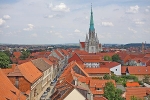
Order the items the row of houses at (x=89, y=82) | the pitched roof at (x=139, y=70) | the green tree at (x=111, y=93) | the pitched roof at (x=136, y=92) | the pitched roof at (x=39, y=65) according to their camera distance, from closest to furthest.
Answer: the row of houses at (x=89, y=82), the green tree at (x=111, y=93), the pitched roof at (x=136, y=92), the pitched roof at (x=39, y=65), the pitched roof at (x=139, y=70)

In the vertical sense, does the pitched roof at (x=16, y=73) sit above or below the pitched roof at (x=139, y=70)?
above

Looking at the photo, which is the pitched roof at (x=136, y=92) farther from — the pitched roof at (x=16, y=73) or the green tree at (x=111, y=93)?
the pitched roof at (x=16, y=73)

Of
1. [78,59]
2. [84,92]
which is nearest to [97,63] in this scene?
[78,59]

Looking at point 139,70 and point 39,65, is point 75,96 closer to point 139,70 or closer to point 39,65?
point 39,65

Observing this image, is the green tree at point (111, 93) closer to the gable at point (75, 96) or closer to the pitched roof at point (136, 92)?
the pitched roof at point (136, 92)

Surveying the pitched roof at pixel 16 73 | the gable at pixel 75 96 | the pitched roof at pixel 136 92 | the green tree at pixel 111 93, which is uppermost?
the pitched roof at pixel 16 73

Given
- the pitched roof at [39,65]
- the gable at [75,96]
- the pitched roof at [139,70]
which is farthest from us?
the pitched roof at [139,70]

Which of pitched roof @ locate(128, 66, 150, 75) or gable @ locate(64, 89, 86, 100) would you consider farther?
pitched roof @ locate(128, 66, 150, 75)

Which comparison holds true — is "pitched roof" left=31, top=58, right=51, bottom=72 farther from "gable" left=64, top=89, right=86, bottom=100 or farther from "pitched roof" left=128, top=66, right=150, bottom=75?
"gable" left=64, top=89, right=86, bottom=100

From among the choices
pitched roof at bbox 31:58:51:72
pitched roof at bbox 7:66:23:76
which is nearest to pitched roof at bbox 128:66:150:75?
pitched roof at bbox 31:58:51:72

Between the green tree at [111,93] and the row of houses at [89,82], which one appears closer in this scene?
the row of houses at [89,82]

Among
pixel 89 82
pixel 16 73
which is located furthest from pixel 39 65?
pixel 16 73

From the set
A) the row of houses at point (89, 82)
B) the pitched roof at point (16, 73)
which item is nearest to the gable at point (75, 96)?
the row of houses at point (89, 82)
